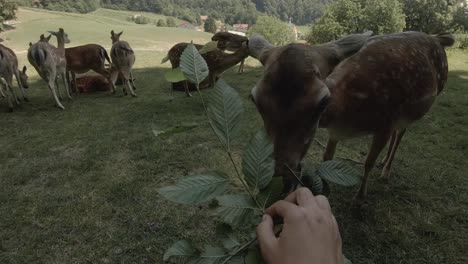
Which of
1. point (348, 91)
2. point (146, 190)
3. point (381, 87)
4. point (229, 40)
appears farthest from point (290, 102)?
point (146, 190)

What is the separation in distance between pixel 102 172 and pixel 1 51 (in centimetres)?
495

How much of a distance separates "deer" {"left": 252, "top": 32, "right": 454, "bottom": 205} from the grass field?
514mm

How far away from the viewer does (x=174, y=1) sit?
120 m

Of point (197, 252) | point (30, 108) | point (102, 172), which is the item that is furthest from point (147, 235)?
point (30, 108)

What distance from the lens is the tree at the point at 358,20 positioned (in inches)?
893

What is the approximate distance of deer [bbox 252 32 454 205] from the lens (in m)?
2.07

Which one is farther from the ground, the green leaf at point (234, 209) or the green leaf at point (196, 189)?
the green leaf at point (196, 189)

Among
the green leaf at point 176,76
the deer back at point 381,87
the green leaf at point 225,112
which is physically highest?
the green leaf at point 176,76

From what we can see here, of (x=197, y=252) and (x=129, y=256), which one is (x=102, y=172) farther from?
(x=197, y=252)

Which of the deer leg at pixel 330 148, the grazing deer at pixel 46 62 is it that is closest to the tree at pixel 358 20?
the grazing deer at pixel 46 62

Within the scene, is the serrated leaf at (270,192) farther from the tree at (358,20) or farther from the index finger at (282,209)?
the tree at (358,20)

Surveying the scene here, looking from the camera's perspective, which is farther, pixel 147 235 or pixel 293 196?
pixel 147 235

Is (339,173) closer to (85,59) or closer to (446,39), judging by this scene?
(446,39)

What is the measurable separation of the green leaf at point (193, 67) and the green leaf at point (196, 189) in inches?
12.5
